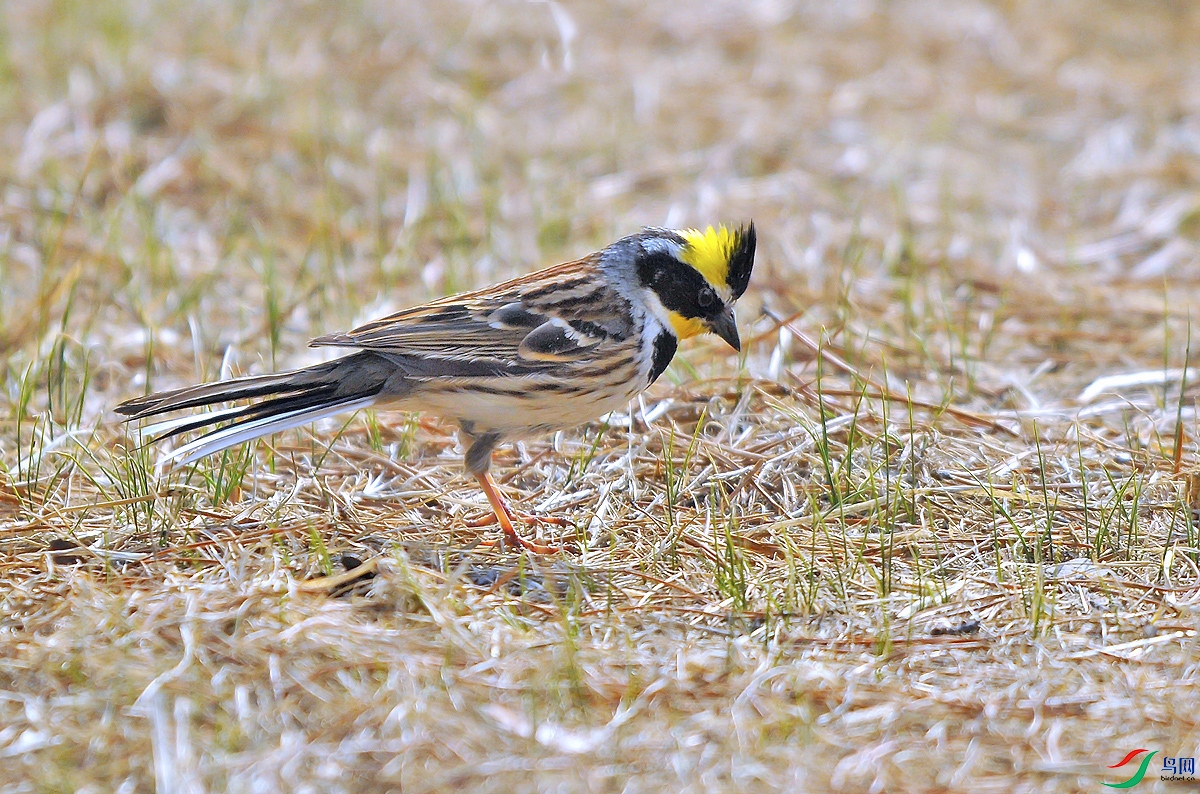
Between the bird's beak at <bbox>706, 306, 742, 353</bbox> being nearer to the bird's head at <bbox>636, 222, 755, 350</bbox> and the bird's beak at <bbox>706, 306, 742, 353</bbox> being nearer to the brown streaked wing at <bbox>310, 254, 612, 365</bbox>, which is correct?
the bird's head at <bbox>636, 222, 755, 350</bbox>

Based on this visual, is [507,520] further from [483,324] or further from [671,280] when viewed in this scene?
[671,280]

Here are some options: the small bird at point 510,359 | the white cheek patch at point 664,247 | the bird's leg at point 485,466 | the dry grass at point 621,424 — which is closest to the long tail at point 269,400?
the small bird at point 510,359

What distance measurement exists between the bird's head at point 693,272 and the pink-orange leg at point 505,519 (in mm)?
925

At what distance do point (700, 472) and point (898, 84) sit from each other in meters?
6.05

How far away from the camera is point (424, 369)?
4727 mm

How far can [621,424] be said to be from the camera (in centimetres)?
559

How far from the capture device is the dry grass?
11.3 feet

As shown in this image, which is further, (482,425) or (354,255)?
(354,255)

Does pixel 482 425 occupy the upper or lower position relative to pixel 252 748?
upper

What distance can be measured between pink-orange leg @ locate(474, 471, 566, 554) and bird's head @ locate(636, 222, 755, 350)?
0.92 metres

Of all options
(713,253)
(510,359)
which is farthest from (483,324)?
(713,253)

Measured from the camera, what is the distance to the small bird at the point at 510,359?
4617 millimetres

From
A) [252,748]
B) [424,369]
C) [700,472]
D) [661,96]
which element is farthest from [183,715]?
[661,96]

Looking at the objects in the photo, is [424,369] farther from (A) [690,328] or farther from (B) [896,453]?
(B) [896,453]
